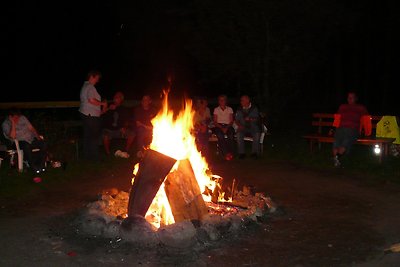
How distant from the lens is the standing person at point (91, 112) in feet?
37.7

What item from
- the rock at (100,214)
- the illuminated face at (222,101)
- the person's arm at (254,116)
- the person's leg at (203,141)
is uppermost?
the illuminated face at (222,101)

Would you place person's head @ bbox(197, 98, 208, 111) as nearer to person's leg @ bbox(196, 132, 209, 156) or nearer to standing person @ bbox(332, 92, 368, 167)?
person's leg @ bbox(196, 132, 209, 156)

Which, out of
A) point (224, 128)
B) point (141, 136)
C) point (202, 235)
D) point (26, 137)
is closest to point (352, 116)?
point (224, 128)

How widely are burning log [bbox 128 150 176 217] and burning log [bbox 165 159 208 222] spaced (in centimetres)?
18

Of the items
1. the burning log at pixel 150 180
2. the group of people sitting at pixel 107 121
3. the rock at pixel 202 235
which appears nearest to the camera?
the rock at pixel 202 235

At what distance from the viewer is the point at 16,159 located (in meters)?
10.6

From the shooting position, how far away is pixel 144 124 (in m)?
12.6

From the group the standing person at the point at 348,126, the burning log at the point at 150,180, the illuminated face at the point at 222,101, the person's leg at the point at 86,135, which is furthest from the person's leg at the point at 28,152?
the standing person at the point at 348,126

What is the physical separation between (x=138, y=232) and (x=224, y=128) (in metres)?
7.09

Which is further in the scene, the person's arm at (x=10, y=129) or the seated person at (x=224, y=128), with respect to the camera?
the seated person at (x=224, y=128)

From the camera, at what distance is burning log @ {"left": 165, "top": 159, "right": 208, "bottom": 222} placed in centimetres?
669

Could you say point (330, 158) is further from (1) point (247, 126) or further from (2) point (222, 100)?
(2) point (222, 100)

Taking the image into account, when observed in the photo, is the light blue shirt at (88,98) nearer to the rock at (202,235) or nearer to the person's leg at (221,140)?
the person's leg at (221,140)

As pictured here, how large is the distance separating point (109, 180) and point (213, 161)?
2.93 m
